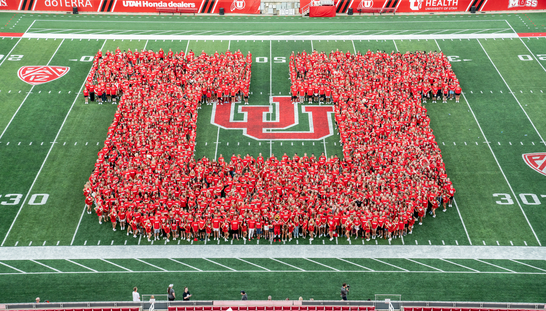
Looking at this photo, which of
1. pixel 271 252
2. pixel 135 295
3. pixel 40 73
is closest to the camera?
pixel 135 295

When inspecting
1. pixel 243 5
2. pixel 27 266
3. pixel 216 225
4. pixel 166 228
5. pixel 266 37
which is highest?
pixel 243 5

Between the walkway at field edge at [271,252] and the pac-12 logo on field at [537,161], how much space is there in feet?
24.5

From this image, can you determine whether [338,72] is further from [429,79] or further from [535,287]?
[535,287]

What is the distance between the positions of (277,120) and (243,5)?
20581mm

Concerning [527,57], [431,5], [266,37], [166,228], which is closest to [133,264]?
[166,228]

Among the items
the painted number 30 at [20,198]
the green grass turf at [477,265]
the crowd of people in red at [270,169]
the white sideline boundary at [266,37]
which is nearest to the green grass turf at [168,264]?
the crowd of people in red at [270,169]

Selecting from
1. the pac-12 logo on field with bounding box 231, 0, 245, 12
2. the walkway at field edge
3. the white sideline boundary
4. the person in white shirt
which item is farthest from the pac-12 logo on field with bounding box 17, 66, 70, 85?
the person in white shirt

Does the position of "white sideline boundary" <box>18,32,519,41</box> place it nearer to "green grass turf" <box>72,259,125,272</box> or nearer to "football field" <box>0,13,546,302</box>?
"football field" <box>0,13,546,302</box>

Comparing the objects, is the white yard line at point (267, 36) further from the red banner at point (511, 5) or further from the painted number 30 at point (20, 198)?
the painted number 30 at point (20, 198)

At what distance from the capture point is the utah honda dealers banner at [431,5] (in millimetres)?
59188

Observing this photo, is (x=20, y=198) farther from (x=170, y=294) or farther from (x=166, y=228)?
(x=170, y=294)

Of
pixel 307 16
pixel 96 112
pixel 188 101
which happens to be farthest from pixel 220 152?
pixel 307 16

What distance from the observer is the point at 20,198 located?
34094 millimetres

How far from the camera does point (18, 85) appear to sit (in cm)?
4616
